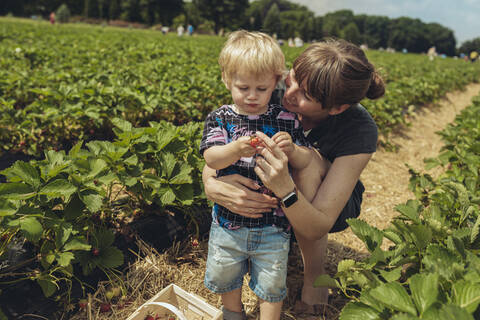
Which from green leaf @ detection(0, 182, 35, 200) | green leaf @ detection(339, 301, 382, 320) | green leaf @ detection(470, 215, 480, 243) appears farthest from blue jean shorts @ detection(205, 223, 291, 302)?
green leaf @ detection(0, 182, 35, 200)

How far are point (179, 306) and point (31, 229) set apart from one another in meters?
0.85

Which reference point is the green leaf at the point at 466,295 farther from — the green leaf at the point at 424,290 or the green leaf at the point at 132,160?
the green leaf at the point at 132,160

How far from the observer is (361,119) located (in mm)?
1937

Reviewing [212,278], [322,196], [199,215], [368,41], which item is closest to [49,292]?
[212,278]

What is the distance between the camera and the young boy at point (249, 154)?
1.48 metres

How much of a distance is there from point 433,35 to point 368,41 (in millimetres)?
19245

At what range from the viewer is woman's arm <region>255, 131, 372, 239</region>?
1444 millimetres

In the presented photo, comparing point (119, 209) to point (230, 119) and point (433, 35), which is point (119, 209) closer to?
point (230, 119)

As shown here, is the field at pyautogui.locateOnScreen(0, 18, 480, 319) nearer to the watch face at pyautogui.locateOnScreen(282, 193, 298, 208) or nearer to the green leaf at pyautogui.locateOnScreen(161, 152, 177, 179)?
the green leaf at pyautogui.locateOnScreen(161, 152, 177, 179)

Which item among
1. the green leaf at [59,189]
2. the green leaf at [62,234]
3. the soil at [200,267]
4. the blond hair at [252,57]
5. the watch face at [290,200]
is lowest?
the soil at [200,267]

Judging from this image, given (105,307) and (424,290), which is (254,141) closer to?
(424,290)

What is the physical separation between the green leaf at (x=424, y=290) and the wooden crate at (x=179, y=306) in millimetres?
925

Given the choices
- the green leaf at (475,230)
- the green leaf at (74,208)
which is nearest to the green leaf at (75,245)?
the green leaf at (74,208)

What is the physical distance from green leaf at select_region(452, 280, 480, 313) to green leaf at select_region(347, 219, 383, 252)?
1.33 ft
